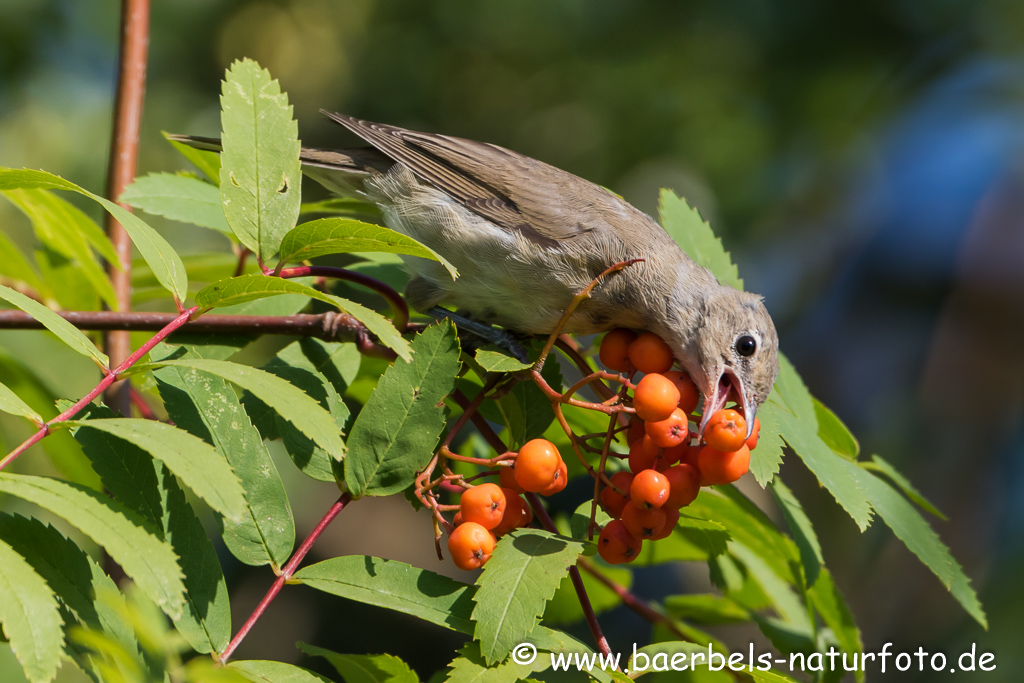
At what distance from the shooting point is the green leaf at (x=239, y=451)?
1713 mm

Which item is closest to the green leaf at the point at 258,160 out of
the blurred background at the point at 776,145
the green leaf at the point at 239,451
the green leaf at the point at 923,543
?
the green leaf at the point at 239,451

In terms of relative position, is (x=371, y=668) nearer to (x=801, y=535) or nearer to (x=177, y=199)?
(x=801, y=535)

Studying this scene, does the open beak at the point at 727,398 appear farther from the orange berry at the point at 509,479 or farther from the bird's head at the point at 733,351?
the orange berry at the point at 509,479

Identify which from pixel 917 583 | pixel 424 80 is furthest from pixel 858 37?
pixel 917 583

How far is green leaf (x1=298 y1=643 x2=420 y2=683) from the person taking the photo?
170 cm

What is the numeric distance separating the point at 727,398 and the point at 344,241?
1.29 meters

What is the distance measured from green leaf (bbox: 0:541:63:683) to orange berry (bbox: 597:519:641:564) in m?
1.15

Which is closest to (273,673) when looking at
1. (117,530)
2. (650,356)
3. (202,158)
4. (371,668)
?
(371,668)

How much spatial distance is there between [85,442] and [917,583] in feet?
28.1

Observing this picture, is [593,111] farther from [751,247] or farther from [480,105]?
[751,247]

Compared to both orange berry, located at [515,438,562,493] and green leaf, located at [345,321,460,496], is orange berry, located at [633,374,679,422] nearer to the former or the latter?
orange berry, located at [515,438,562,493]

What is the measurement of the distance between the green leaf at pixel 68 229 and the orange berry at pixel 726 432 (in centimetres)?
195

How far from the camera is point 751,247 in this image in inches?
400

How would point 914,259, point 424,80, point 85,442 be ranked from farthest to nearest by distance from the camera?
point 914,259 < point 424,80 < point 85,442
